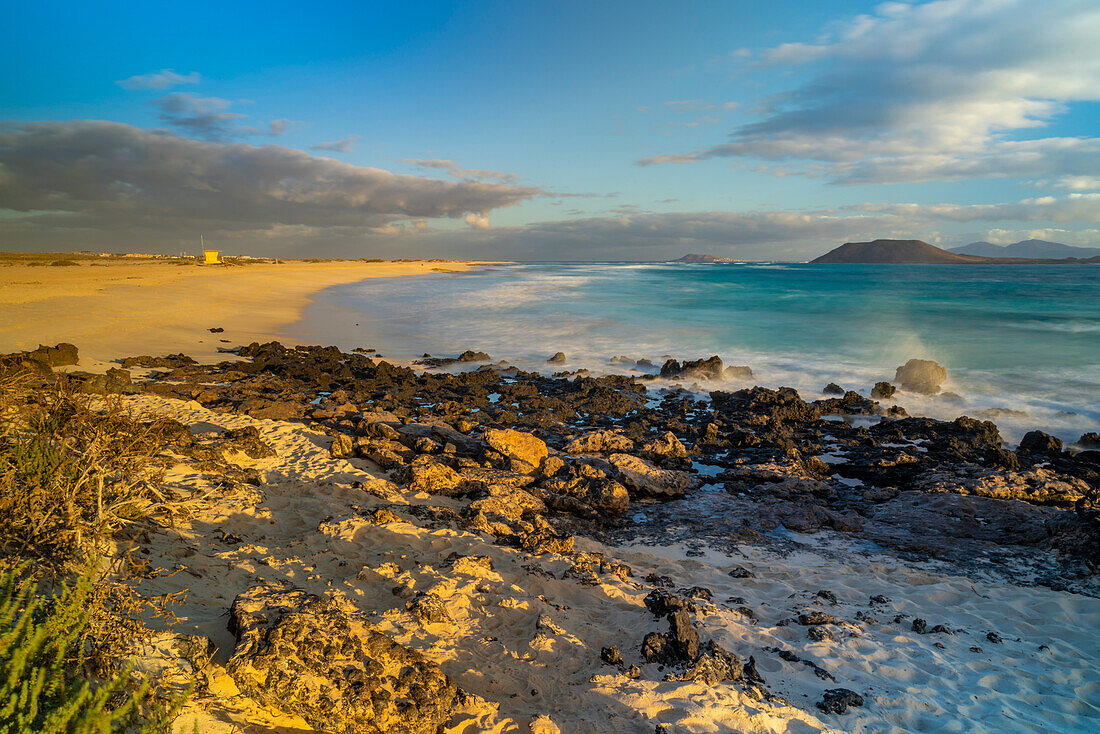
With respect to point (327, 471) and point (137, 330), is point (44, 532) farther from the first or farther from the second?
point (137, 330)

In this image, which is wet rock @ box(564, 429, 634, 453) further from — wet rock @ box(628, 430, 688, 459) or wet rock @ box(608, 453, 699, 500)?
wet rock @ box(608, 453, 699, 500)

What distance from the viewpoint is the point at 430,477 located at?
6.56 metres

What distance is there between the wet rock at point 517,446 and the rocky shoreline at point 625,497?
32 mm

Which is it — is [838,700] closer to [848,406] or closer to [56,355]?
[848,406]

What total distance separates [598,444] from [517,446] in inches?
58.9

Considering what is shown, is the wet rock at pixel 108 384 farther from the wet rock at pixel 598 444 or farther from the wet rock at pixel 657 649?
the wet rock at pixel 657 649

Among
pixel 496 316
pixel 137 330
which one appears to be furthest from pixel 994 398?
pixel 137 330

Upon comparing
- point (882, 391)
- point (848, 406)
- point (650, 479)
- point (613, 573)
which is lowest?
point (613, 573)

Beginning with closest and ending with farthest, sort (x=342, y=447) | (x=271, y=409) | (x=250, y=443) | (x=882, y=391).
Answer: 1. (x=250, y=443)
2. (x=342, y=447)
3. (x=271, y=409)
4. (x=882, y=391)

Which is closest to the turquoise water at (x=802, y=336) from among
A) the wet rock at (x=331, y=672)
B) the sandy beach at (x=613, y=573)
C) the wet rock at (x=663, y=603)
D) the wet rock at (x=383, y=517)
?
the sandy beach at (x=613, y=573)

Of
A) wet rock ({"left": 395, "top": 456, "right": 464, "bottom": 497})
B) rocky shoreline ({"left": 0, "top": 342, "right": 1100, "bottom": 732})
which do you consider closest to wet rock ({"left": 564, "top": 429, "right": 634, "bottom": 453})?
rocky shoreline ({"left": 0, "top": 342, "right": 1100, "bottom": 732})

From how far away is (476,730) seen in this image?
3.00 meters

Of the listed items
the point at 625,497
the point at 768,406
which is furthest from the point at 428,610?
the point at 768,406

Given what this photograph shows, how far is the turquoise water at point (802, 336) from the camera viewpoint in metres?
13.8
